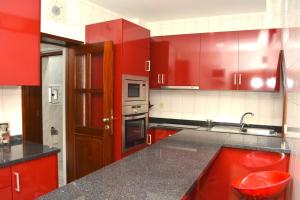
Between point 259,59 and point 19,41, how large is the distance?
2.55 metres

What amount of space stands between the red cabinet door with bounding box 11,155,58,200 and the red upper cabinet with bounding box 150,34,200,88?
1896 mm

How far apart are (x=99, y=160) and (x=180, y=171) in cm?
155

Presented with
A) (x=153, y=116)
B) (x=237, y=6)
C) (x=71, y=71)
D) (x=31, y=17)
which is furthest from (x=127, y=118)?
(x=237, y=6)

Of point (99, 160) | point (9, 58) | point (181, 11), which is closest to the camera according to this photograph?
point (9, 58)

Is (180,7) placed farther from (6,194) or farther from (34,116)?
(34,116)

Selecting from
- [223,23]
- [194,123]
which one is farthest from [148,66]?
[223,23]

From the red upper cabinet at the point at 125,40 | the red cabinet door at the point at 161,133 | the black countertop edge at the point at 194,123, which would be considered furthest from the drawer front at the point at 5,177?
the black countertop edge at the point at 194,123

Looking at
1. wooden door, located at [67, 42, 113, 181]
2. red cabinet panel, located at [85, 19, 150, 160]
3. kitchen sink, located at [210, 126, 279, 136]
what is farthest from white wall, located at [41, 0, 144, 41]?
kitchen sink, located at [210, 126, 279, 136]

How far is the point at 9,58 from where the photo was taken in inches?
67.1

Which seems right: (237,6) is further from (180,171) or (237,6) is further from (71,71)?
(180,171)

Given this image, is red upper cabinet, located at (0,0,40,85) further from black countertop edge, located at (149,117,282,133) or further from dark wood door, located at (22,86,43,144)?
black countertop edge, located at (149,117,282,133)

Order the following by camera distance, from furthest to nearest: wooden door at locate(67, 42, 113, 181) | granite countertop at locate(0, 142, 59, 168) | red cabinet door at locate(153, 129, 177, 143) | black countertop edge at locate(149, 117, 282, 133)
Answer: red cabinet door at locate(153, 129, 177, 143) < black countertop edge at locate(149, 117, 282, 133) < wooden door at locate(67, 42, 113, 181) < granite countertop at locate(0, 142, 59, 168)

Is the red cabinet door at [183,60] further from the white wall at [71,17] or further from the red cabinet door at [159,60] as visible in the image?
the white wall at [71,17]

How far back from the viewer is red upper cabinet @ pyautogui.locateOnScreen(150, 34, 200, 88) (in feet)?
10.4
